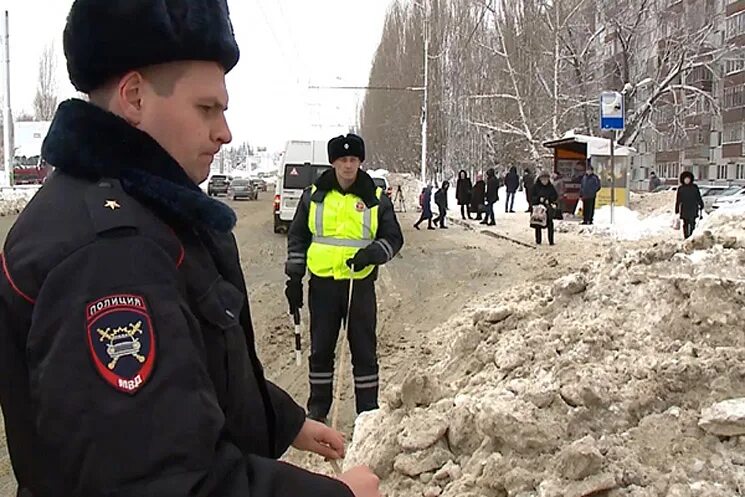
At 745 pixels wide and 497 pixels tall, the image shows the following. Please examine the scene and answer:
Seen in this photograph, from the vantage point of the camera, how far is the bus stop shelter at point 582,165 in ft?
81.8

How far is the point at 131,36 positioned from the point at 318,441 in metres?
1.10

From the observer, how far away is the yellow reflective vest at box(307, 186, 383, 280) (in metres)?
5.82

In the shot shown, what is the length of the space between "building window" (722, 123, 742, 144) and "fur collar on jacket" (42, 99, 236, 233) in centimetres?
5659

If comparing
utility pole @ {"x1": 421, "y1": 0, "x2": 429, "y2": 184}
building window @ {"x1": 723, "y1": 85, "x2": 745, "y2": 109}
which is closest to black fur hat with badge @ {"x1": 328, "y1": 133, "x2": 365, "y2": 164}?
utility pole @ {"x1": 421, "y1": 0, "x2": 429, "y2": 184}

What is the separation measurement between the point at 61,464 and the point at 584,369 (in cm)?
362

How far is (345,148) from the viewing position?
5719 millimetres

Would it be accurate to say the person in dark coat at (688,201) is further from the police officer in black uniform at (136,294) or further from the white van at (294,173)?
the police officer in black uniform at (136,294)

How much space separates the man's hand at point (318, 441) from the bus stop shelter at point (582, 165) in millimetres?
23580

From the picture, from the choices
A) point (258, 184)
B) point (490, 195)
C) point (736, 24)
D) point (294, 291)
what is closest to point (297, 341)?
point (294, 291)

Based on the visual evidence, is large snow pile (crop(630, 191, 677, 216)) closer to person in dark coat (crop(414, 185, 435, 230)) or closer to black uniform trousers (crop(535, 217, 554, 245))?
person in dark coat (crop(414, 185, 435, 230))

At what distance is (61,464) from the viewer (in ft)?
4.05

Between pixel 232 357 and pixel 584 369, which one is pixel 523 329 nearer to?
pixel 584 369

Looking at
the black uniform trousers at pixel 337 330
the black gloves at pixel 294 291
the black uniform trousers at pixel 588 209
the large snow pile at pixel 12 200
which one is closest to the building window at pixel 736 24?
the black uniform trousers at pixel 588 209

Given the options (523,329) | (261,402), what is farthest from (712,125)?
(261,402)
